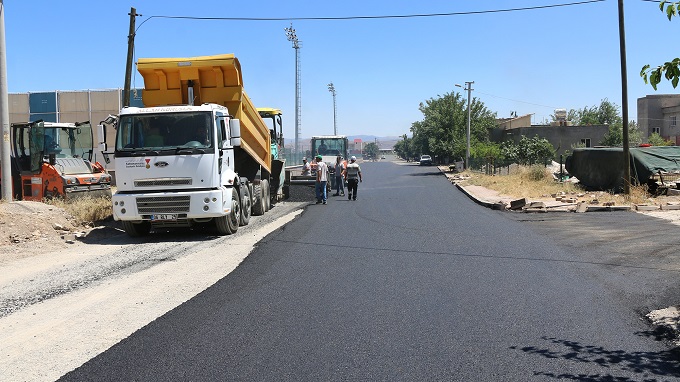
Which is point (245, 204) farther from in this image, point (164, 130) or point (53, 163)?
point (53, 163)

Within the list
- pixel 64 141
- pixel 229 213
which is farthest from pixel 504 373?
pixel 64 141

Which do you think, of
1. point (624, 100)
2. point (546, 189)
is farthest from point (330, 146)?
point (624, 100)

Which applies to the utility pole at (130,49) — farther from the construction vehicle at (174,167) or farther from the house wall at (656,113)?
the house wall at (656,113)

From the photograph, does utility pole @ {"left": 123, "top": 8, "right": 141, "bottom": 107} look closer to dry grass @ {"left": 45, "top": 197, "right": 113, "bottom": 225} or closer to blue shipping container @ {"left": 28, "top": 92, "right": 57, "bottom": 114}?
dry grass @ {"left": 45, "top": 197, "right": 113, "bottom": 225}

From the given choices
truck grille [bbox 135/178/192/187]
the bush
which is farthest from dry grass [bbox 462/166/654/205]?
truck grille [bbox 135/178/192/187]

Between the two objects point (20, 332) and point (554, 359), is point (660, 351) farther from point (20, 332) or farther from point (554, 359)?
point (20, 332)

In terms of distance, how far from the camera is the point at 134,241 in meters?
13.7

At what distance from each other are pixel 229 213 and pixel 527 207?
33.2 feet

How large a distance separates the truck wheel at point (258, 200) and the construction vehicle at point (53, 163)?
4.47 metres

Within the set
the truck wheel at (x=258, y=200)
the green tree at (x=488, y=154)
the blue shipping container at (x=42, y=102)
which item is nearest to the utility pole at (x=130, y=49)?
the truck wheel at (x=258, y=200)

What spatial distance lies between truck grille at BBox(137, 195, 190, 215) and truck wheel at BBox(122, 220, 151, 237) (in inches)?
30.4

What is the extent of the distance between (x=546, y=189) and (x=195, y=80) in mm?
16951

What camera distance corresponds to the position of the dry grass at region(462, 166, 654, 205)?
69.2 feet

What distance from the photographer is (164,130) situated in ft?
44.0
